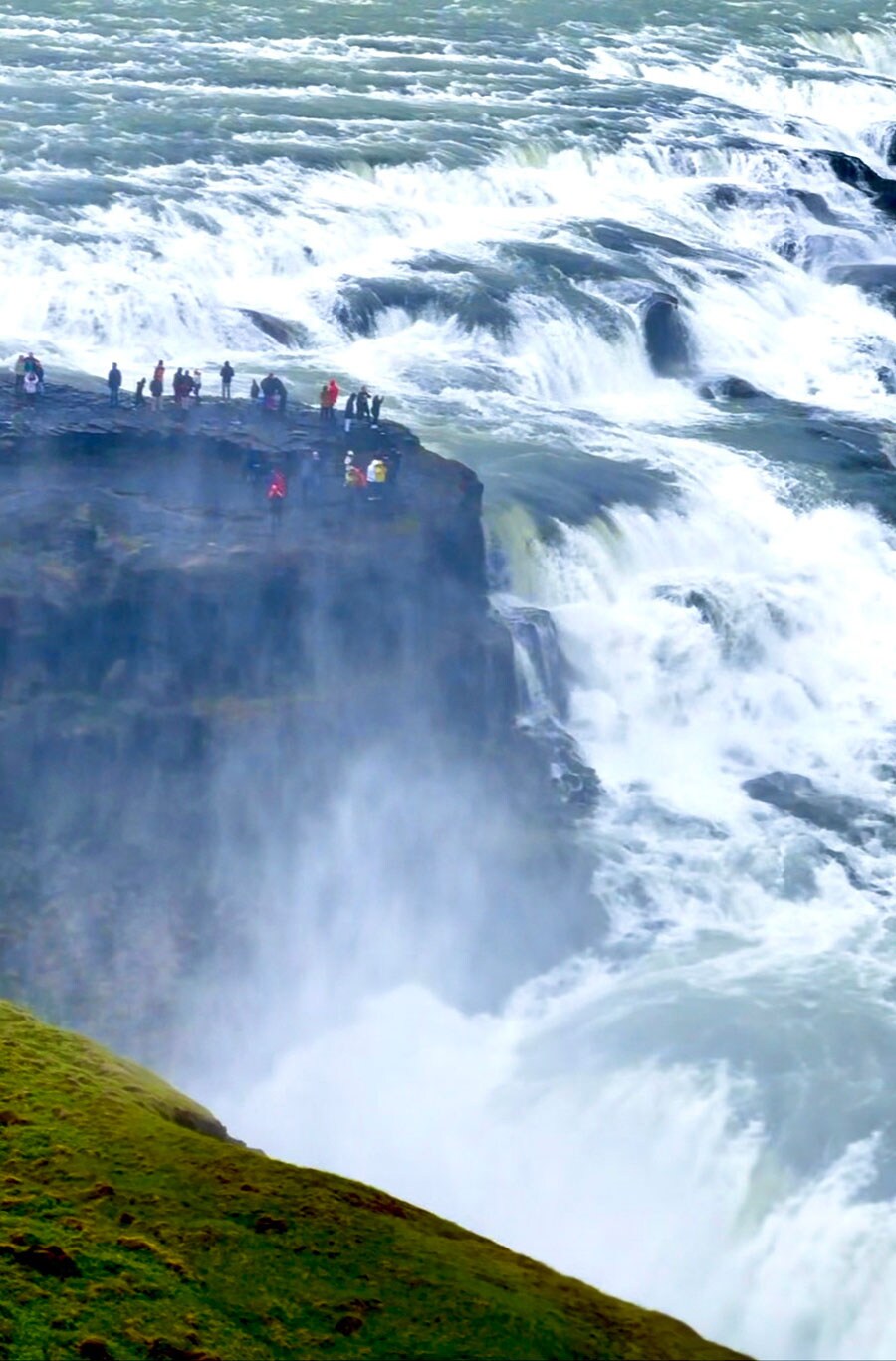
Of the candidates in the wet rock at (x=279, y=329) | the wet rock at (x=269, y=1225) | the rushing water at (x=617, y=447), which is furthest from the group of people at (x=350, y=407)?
the wet rock at (x=269, y=1225)

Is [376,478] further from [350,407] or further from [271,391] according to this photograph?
[271,391]

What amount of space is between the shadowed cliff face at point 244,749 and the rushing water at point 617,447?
1.69 m

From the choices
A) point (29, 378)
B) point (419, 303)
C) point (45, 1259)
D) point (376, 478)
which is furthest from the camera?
point (419, 303)

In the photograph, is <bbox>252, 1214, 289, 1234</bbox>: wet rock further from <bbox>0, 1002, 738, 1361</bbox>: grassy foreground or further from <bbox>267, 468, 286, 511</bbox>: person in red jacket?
<bbox>267, 468, 286, 511</bbox>: person in red jacket

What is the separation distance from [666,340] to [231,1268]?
133 ft

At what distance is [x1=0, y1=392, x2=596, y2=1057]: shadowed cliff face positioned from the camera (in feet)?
112

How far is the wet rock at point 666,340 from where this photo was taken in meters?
56.2

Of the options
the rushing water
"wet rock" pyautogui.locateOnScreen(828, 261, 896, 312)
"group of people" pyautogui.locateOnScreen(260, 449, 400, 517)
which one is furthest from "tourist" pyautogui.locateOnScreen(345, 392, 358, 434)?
"wet rock" pyautogui.locateOnScreen(828, 261, 896, 312)

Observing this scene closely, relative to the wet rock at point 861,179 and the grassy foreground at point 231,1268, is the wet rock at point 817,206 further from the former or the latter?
the grassy foreground at point 231,1268

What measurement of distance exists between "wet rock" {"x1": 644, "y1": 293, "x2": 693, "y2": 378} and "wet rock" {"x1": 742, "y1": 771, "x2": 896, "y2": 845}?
17977 mm

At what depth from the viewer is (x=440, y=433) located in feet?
158

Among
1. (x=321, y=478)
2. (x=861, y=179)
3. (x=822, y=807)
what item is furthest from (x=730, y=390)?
(x=861, y=179)

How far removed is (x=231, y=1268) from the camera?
64.8 ft

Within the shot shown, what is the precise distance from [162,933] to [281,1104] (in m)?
3.59
